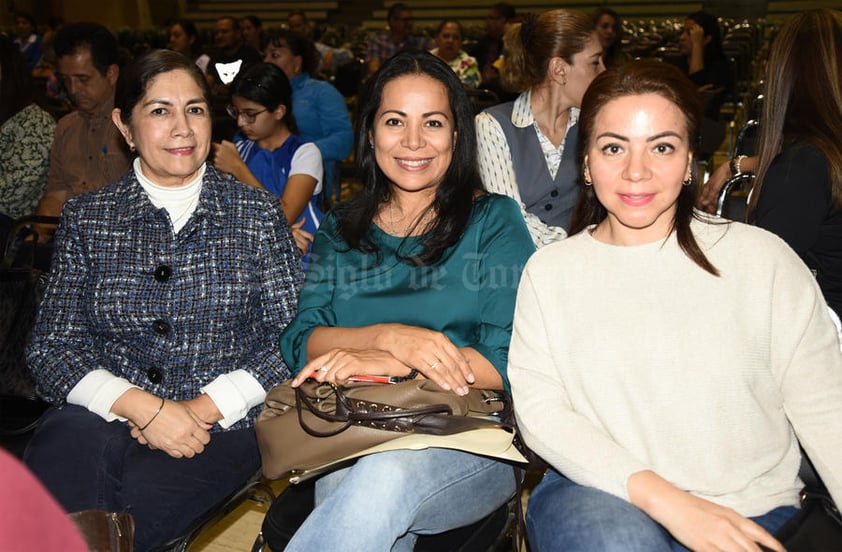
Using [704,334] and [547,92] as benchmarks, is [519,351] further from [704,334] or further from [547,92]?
[547,92]

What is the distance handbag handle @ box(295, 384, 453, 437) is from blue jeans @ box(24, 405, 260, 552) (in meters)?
0.36

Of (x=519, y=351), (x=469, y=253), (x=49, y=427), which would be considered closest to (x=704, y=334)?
(x=519, y=351)

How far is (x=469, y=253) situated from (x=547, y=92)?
1121 millimetres

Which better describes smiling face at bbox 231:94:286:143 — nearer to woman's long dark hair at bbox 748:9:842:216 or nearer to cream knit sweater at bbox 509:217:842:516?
woman's long dark hair at bbox 748:9:842:216

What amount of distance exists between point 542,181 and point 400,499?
143 cm

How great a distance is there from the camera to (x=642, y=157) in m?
1.67

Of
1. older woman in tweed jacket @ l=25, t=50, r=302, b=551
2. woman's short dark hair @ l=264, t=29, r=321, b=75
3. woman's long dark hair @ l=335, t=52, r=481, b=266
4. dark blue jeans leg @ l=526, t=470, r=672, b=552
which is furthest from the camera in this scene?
woman's short dark hair @ l=264, t=29, r=321, b=75

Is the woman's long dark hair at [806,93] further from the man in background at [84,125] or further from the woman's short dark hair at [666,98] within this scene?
the man in background at [84,125]

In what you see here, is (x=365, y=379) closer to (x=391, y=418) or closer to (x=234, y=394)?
(x=391, y=418)

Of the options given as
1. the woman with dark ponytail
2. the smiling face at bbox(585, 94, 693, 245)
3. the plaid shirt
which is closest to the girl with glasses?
the woman with dark ponytail

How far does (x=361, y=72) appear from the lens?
7836 millimetres

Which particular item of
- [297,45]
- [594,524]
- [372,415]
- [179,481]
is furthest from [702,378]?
[297,45]

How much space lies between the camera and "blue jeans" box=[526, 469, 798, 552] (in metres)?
1.45

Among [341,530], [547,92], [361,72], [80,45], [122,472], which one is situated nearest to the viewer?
[341,530]
